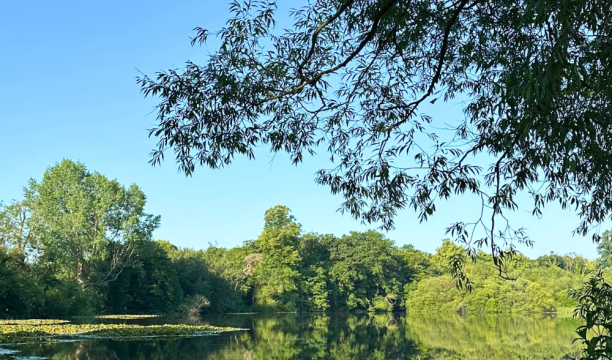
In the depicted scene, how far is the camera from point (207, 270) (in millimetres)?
40781

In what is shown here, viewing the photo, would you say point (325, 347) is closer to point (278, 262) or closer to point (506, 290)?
point (506, 290)

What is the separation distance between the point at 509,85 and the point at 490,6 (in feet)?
9.34

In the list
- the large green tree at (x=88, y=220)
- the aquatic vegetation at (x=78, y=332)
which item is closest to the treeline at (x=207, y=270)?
the large green tree at (x=88, y=220)

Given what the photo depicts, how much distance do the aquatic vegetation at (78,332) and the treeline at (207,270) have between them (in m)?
6.15

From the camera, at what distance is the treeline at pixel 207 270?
29406 millimetres

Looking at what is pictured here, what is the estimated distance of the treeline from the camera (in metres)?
29.4

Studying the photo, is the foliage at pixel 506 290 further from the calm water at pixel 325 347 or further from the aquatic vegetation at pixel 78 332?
the aquatic vegetation at pixel 78 332

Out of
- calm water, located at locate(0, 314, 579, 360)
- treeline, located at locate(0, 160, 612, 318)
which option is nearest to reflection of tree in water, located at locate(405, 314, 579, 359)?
calm water, located at locate(0, 314, 579, 360)

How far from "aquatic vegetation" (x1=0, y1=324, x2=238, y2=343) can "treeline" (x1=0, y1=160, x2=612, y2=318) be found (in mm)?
6147

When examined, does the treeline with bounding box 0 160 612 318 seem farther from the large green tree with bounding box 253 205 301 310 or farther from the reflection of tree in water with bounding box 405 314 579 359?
the reflection of tree in water with bounding box 405 314 579 359

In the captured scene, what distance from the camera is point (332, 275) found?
5156cm

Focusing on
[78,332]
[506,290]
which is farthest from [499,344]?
[506,290]

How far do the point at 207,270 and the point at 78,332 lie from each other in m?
22.6

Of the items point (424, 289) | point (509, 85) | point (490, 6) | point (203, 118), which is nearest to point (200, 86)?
point (203, 118)
